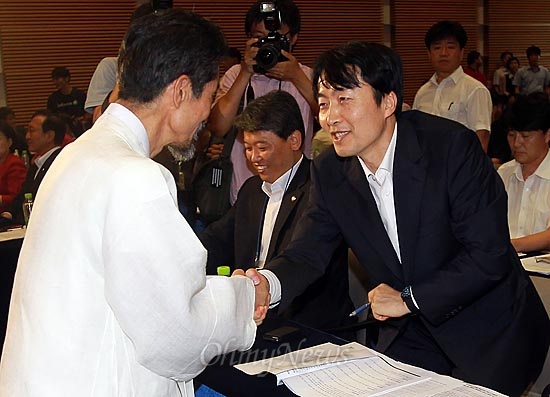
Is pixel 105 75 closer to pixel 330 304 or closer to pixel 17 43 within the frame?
pixel 330 304

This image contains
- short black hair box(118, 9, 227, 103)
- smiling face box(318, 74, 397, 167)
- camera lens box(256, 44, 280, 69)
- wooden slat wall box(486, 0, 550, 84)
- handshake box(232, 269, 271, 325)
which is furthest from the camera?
wooden slat wall box(486, 0, 550, 84)

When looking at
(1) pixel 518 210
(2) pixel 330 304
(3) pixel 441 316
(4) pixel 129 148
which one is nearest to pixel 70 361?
(4) pixel 129 148

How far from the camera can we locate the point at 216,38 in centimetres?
152

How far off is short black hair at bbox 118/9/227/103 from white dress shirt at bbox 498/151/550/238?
2.50 meters

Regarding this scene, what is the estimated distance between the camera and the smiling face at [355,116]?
2.05 meters

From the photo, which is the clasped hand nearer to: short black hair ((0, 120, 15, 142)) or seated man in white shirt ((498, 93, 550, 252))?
seated man in white shirt ((498, 93, 550, 252))

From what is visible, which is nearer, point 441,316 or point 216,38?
point 216,38

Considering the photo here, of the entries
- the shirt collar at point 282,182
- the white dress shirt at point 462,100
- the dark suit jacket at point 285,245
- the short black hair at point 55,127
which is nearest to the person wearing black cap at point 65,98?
the short black hair at point 55,127

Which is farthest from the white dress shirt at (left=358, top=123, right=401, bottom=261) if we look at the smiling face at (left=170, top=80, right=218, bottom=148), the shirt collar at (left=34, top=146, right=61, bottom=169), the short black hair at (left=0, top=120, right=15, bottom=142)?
the short black hair at (left=0, top=120, right=15, bottom=142)

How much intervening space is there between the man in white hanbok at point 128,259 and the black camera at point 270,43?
6.66 feet

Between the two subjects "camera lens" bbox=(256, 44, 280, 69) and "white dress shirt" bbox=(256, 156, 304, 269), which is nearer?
"white dress shirt" bbox=(256, 156, 304, 269)

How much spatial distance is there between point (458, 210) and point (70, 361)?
42.9 inches

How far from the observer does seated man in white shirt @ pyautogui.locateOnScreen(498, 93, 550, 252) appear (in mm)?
3588

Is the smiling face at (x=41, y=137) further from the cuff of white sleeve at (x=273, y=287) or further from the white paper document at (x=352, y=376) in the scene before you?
the white paper document at (x=352, y=376)
